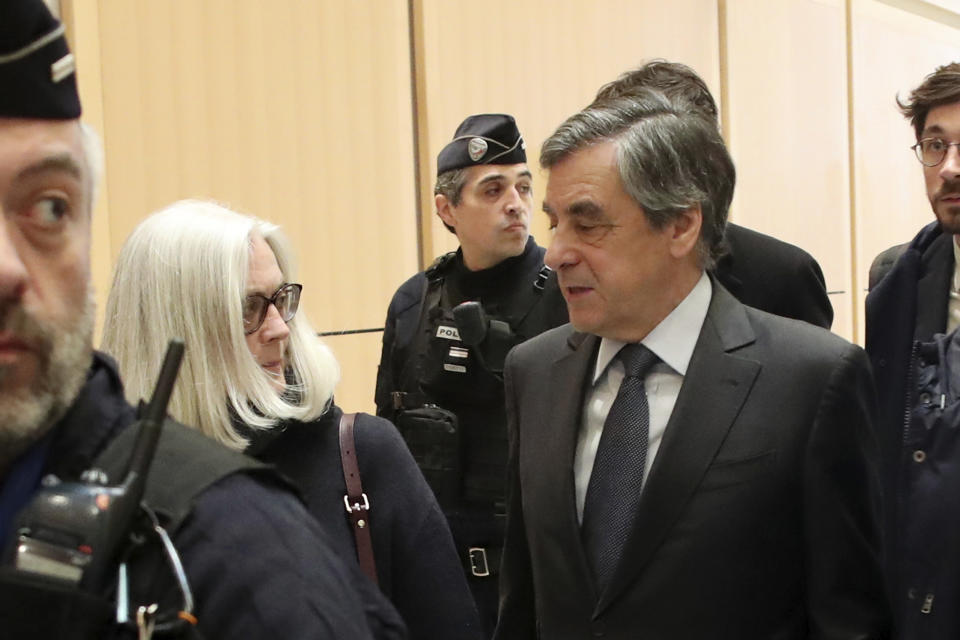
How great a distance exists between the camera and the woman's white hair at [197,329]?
2.16 metres

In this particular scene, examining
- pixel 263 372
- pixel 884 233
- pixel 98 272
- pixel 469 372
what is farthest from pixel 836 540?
pixel 884 233

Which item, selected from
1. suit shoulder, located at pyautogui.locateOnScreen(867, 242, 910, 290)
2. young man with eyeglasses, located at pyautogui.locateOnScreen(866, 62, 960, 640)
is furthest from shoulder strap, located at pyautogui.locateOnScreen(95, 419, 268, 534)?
suit shoulder, located at pyautogui.locateOnScreen(867, 242, 910, 290)

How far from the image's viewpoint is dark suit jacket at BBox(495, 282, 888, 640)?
2.00 m

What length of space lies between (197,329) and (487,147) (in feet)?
6.96

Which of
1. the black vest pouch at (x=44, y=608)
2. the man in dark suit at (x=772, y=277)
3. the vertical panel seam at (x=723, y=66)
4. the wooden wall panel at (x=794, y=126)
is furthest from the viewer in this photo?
the wooden wall panel at (x=794, y=126)

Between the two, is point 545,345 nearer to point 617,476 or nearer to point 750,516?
point 617,476

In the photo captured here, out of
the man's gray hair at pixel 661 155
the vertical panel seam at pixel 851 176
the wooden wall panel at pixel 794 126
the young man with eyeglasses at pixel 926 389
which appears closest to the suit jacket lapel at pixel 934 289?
the young man with eyeglasses at pixel 926 389

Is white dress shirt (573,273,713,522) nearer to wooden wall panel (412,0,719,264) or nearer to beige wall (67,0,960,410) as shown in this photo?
beige wall (67,0,960,410)

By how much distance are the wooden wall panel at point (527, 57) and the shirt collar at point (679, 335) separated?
3206 mm

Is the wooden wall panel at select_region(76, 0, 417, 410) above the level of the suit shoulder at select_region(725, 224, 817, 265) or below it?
above

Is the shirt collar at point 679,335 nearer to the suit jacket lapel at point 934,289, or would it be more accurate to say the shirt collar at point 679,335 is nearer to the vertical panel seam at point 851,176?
the suit jacket lapel at point 934,289

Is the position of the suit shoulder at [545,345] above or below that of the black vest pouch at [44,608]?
below

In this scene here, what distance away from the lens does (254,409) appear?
2186 millimetres

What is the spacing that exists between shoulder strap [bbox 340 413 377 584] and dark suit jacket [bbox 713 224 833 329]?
118 centimetres
